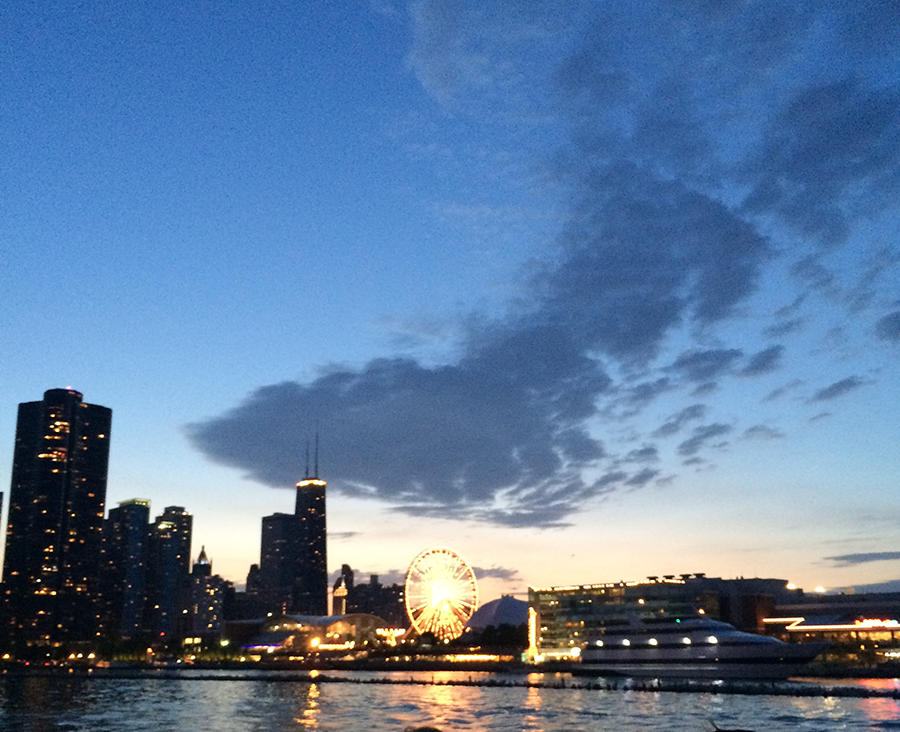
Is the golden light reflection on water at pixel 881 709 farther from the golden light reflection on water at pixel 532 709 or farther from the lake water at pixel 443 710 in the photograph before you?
the golden light reflection on water at pixel 532 709

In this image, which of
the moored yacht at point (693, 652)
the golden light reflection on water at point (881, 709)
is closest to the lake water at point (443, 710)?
the golden light reflection on water at point (881, 709)

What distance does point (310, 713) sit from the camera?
4122 inches

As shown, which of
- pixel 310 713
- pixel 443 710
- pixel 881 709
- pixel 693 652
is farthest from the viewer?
pixel 693 652

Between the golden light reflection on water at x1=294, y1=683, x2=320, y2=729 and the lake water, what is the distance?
132 mm

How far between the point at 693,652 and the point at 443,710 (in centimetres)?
7305

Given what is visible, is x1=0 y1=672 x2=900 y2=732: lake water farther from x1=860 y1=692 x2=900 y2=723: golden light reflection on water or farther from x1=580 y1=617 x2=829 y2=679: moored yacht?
x1=580 y1=617 x2=829 y2=679: moored yacht

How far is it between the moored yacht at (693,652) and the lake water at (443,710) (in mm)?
17356

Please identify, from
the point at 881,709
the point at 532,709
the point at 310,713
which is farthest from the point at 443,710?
the point at 881,709

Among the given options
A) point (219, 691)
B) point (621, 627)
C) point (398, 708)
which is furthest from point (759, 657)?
point (219, 691)

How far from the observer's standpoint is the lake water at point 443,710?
8575 centimetres

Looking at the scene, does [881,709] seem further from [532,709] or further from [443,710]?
[443,710]

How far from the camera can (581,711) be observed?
330 ft

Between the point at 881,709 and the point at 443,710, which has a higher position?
the point at 443,710

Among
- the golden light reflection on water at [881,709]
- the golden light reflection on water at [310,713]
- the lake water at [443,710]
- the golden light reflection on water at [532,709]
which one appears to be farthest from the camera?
the golden light reflection on water at [310,713]
